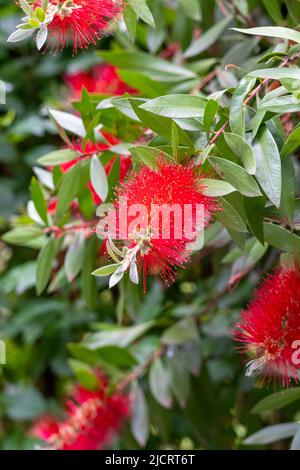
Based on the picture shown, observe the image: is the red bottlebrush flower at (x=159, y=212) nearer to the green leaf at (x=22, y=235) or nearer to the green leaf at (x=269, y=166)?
the green leaf at (x=269, y=166)

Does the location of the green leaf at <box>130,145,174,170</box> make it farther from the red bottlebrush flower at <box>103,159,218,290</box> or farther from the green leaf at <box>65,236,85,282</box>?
the green leaf at <box>65,236,85,282</box>

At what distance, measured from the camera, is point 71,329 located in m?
1.52

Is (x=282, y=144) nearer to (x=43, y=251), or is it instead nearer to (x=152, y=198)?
(x=152, y=198)

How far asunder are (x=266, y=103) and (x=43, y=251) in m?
0.41

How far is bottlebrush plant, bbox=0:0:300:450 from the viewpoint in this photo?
68 centimetres

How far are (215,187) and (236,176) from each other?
1.0 inches

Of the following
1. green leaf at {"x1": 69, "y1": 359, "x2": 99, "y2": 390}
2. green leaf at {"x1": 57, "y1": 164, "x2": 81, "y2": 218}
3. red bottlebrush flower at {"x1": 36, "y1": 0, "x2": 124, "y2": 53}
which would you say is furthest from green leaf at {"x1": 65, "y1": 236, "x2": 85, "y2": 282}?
red bottlebrush flower at {"x1": 36, "y1": 0, "x2": 124, "y2": 53}

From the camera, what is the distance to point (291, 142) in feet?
2.30

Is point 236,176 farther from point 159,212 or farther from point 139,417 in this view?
point 139,417

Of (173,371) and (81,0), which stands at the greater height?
(81,0)

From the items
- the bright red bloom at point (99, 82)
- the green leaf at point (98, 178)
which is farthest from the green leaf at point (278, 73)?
the bright red bloom at point (99, 82)

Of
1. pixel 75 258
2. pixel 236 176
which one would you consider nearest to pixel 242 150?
pixel 236 176

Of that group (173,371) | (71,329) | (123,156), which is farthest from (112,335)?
(123,156)

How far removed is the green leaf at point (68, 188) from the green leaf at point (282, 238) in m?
0.24
